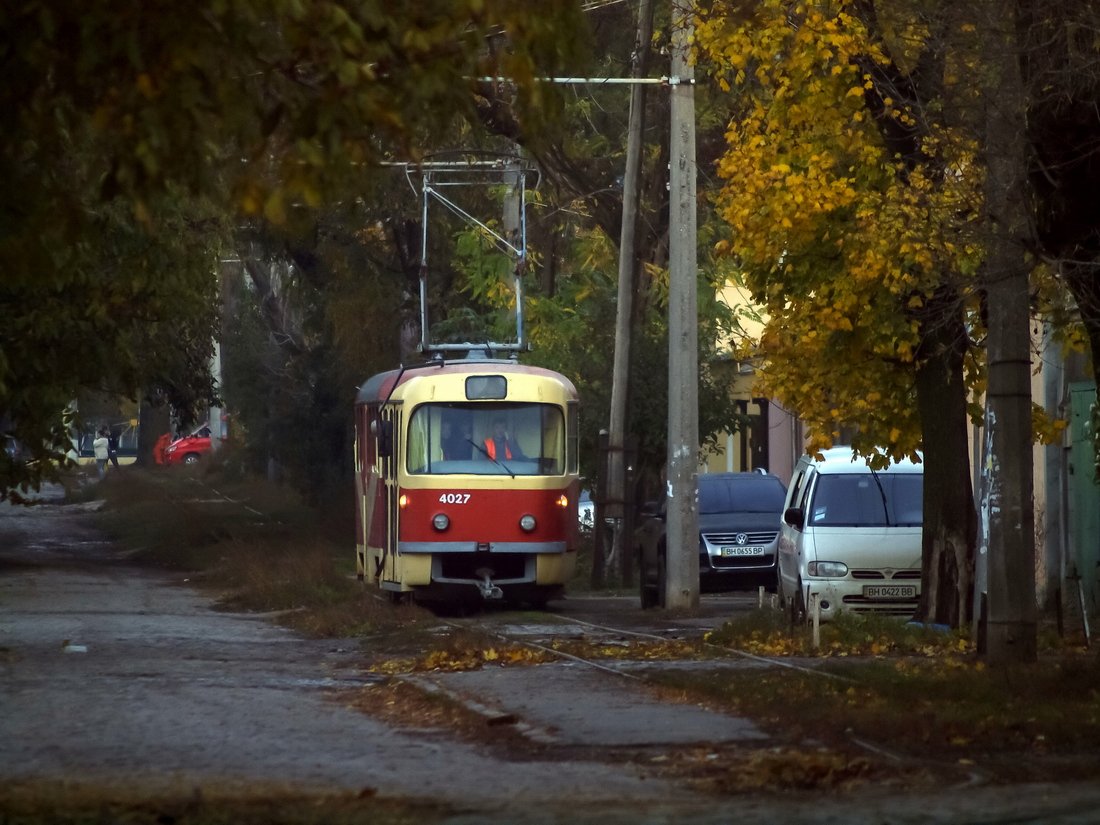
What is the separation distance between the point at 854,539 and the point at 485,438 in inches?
171

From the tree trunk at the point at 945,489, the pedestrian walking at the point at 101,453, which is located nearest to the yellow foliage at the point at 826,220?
the tree trunk at the point at 945,489

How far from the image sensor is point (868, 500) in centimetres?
2133

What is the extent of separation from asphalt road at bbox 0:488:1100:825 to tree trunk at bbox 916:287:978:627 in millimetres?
4585

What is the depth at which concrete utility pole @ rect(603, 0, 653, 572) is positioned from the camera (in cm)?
2492

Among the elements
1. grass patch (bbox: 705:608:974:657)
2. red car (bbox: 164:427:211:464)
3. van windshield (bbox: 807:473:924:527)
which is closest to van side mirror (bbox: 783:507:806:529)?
Result: van windshield (bbox: 807:473:924:527)

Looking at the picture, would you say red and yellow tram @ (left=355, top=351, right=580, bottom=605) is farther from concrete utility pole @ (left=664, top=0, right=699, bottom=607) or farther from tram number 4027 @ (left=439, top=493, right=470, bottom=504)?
concrete utility pole @ (left=664, top=0, right=699, bottom=607)

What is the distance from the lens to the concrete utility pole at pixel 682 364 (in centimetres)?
2189

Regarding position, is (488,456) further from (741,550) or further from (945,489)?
(945,489)

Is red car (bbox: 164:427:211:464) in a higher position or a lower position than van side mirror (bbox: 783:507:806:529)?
higher

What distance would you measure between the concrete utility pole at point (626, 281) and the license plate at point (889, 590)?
262 inches

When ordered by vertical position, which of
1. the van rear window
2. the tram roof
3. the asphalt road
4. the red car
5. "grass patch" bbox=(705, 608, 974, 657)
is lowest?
the asphalt road

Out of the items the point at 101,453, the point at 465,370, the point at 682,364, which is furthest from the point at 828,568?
the point at 101,453

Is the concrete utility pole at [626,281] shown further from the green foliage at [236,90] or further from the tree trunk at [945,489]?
the green foliage at [236,90]

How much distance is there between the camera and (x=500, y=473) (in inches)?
856
